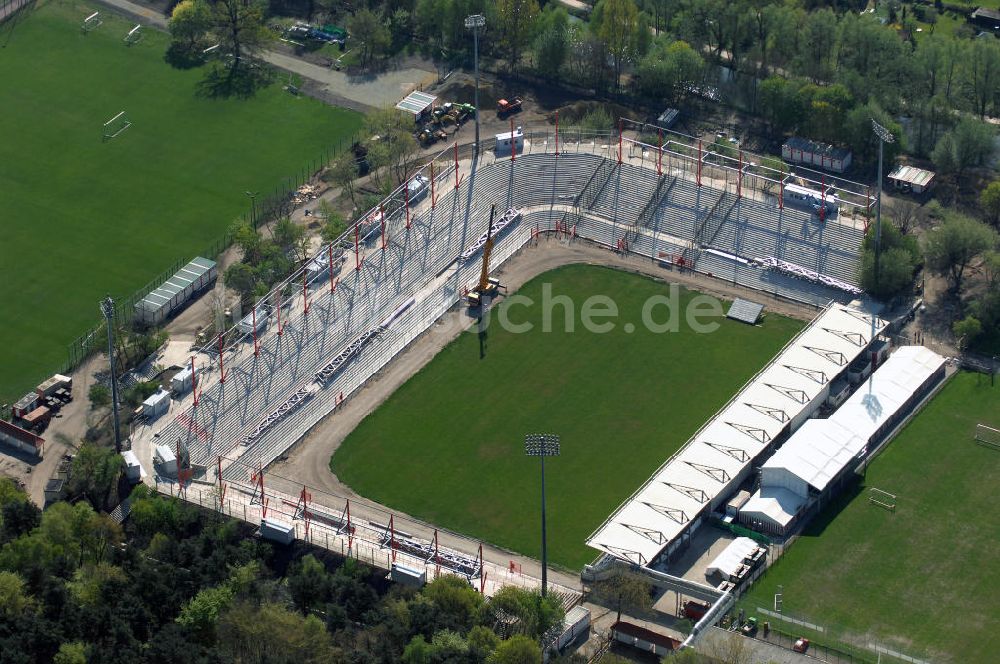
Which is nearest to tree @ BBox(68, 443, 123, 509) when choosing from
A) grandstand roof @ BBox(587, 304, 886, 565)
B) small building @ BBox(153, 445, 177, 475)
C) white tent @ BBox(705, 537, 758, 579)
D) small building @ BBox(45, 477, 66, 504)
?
small building @ BBox(45, 477, 66, 504)

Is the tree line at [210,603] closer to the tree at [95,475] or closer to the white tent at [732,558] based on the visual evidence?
the tree at [95,475]

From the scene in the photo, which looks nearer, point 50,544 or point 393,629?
point 393,629

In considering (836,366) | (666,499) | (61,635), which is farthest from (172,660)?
(836,366)

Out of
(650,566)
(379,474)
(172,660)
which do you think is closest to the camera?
(172,660)

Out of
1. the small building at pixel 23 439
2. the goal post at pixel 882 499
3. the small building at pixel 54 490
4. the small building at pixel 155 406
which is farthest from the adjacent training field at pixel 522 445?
the small building at pixel 23 439

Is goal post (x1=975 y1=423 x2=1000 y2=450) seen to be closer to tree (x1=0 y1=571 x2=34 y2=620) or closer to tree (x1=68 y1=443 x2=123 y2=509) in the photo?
tree (x1=68 y1=443 x2=123 y2=509)

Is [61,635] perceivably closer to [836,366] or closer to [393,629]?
[393,629]
